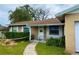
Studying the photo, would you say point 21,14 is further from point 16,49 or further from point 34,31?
point 16,49

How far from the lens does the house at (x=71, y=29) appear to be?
7371mm

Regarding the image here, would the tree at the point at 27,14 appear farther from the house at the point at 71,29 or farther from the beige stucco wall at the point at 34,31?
the house at the point at 71,29

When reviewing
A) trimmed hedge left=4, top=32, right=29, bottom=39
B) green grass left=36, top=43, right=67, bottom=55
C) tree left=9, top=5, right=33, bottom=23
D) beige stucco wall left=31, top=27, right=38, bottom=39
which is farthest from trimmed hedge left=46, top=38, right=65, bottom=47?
tree left=9, top=5, right=33, bottom=23

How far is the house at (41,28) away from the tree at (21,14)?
106 millimetres

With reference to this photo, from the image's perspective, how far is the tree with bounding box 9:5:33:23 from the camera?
721 cm

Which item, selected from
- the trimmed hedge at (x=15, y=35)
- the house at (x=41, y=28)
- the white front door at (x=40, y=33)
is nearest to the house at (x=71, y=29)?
the house at (x=41, y=28)

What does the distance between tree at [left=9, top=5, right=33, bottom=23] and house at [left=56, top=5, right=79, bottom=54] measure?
750 mm

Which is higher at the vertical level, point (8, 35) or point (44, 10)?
point (44, 10)

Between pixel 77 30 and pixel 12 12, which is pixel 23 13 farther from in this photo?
pixel 77 30

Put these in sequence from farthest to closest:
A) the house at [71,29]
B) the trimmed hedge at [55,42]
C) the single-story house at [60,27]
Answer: the house at [71,29], the single-story house at [60,27], the trimmed hedge at [55,42]

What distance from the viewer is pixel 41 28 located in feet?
24.4

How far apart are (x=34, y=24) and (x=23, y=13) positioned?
412 millimetres
